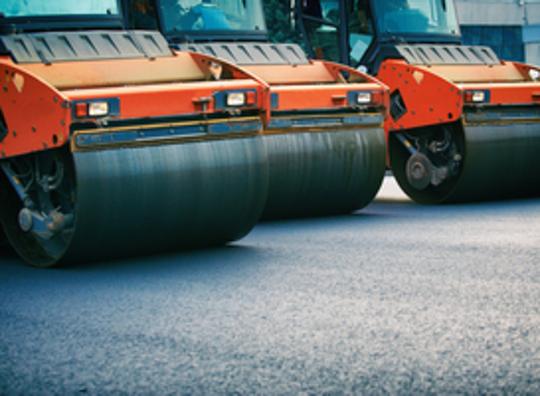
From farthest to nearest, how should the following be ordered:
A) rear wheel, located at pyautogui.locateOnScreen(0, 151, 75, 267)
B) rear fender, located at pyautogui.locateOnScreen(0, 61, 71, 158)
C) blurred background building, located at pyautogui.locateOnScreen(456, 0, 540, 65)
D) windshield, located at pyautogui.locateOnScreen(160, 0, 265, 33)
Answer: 1. blurred background building, located at pyautogui.locateOnScreen(456, 0, 540, 65)
2. windshield, located at pyautogui.locateOnScreen(160, 0, 265, 33)
3. rear wheel, located at pyautogui.locateOnScreen(0, 151, 75, 267)
4. rear fender, located at pyautogui.locateOnScreen(0, 61, 71, 158)

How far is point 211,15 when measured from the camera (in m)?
10.6

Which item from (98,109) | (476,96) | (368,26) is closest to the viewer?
(98,109)

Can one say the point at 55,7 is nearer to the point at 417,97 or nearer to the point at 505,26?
the point at 417,97

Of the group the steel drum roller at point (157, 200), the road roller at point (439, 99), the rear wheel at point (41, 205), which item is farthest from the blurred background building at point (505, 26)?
the rear wheel at point (41, 205)

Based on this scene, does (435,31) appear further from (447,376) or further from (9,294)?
(447,376)

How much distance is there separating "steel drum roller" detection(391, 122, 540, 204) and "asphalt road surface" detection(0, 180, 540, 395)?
232cm

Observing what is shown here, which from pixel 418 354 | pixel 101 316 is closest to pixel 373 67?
pixel 101 316

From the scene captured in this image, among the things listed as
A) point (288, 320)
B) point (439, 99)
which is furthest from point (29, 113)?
point (439, 99)

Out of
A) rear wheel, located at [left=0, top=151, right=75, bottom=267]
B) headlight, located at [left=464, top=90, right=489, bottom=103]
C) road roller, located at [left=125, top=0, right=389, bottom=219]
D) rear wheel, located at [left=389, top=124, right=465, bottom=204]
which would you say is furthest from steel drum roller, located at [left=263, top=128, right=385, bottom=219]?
rear wheel, located at [left=0, top=151, right=75, bottom=267]

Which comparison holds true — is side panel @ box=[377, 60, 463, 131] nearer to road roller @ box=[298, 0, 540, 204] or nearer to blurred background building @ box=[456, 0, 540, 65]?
road roller @ box=[298, 0, 540, 204]

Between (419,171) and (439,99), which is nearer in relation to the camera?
(439,99)

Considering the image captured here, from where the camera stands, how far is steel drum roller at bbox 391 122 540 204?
34.1 ft

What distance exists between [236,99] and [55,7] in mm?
1858

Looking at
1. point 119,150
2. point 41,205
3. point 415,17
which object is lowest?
point 41,205
